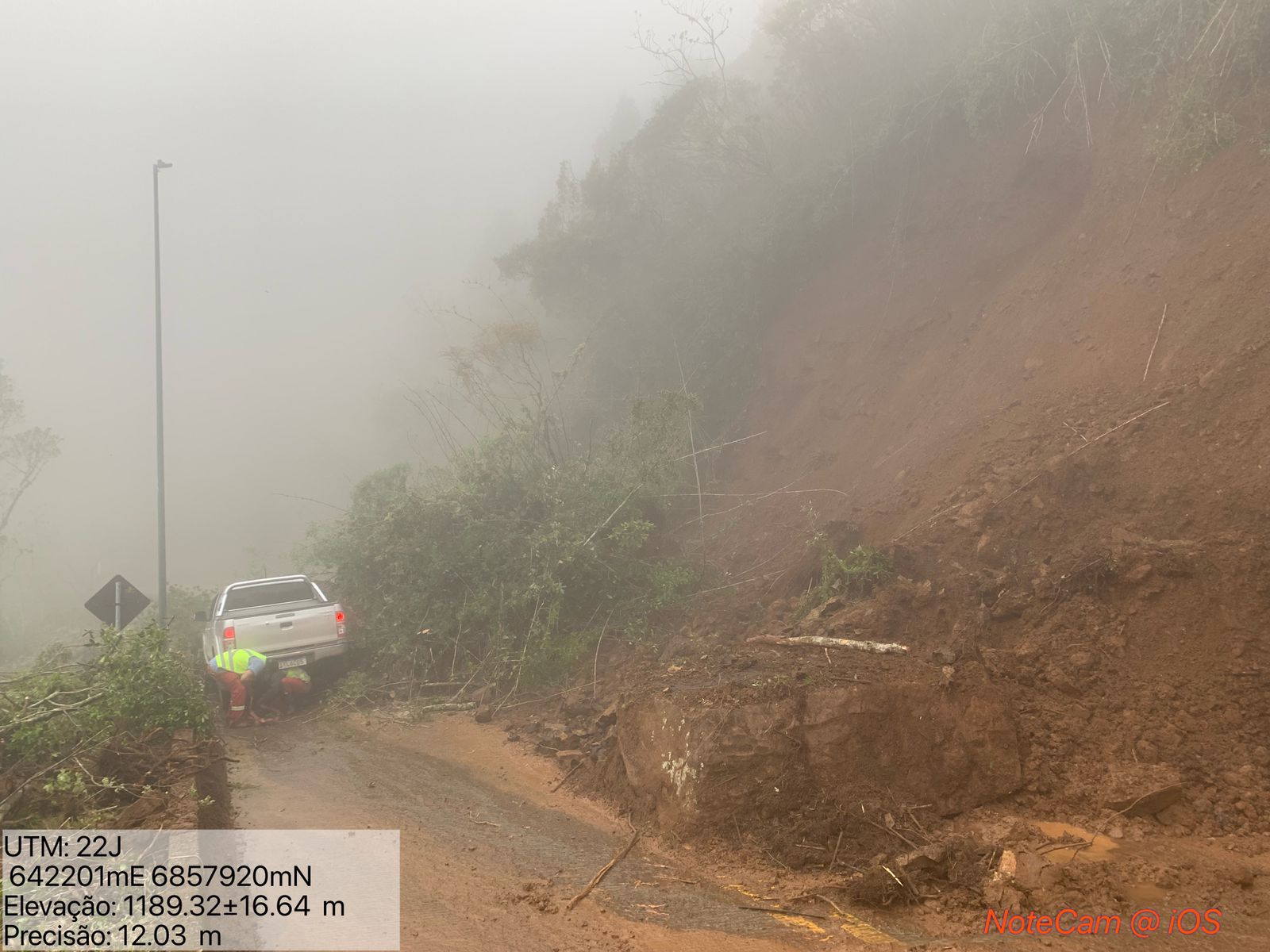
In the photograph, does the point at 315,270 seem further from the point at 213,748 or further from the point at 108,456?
the point at 213,748

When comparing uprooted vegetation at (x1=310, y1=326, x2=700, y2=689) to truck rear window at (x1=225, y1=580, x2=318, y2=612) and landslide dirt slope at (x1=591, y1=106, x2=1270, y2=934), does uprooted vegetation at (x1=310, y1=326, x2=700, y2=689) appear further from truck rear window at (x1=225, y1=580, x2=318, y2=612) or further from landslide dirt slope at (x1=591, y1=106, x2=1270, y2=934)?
landslide dirt slope at (x1=591, y1=106, x2=1270, y2=934)

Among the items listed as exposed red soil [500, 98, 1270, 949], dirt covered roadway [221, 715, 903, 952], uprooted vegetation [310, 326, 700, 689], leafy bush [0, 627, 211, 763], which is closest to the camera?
dirt covered roadway [221, 715, 903, 952]

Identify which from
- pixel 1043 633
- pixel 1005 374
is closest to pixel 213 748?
pixel 1043 633

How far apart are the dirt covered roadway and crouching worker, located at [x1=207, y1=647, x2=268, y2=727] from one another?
62 cm

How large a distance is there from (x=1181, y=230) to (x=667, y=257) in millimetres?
14348

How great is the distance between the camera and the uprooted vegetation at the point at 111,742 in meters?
5.47

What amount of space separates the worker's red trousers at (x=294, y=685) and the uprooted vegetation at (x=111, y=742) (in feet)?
7.14

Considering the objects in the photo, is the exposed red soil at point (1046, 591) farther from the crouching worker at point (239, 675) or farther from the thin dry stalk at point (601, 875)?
the crouching worker at point (239, 675)

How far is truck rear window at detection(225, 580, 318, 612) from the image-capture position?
37.5 feet

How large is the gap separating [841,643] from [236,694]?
7.09 m

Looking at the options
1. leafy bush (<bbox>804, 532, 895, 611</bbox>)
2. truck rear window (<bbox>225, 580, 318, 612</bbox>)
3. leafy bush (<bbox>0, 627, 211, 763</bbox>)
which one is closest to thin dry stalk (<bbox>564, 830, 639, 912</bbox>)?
leafy bush (<bbox>804, 532, 895, 611</bbox>)

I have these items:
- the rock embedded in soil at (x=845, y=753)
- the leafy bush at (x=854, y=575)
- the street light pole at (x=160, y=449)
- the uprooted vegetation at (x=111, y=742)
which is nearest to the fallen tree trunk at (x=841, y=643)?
the rock embedded in soil at (x=845, y=753)

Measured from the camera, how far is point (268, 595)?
11.7m

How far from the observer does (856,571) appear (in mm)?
8648
